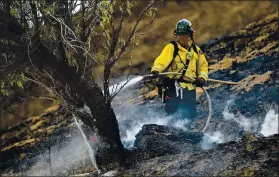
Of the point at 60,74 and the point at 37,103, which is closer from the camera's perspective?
the point at 60,74

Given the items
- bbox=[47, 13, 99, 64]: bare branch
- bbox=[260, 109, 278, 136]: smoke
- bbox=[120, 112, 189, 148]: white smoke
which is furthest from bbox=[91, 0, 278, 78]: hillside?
bbox=[47, 13, 99, 64]: bare branch

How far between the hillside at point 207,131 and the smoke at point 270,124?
0.02 m

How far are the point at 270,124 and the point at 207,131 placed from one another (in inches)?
43.6

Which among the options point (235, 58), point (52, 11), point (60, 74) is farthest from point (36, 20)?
point (235, 58)

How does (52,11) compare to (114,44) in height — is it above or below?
above

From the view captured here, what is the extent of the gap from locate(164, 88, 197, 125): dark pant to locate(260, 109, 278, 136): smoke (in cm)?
127

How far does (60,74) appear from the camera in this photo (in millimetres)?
6777

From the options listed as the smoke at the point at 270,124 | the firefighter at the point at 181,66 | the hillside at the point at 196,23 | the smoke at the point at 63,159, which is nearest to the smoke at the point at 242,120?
the smoke at the point at 270,124

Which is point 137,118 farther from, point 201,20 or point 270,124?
point 201,20

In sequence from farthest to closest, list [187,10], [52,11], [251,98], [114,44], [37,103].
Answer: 1. [187,10]
2. [37,103]
3. [251,98]
4. [114,44]
5. [52,11]

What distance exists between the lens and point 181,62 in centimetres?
704

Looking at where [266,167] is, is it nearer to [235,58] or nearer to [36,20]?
[36,20]

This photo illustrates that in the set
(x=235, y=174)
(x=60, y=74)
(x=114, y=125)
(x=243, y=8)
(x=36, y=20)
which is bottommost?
(x=235, y=174)

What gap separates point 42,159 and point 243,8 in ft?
25.4
